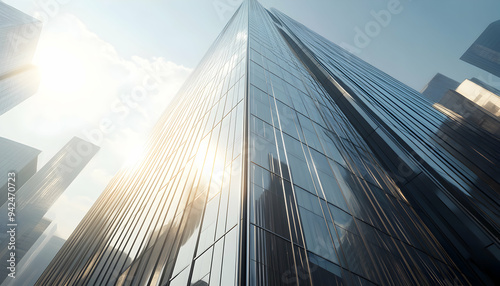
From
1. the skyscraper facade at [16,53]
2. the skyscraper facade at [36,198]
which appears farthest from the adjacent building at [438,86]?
the skyscraper facade at [36,198]

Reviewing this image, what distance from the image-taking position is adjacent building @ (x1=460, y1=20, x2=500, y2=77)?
5167 inches

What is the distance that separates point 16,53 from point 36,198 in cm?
10137

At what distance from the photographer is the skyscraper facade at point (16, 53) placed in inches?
3538

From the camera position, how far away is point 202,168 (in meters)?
11.2

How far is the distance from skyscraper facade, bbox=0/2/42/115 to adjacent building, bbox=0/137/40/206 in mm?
32587

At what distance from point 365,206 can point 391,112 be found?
17.8 m

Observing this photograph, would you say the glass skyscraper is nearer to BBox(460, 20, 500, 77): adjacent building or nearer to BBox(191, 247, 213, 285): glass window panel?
Answer: BBox(191, 247, 213, 285): glass window panel

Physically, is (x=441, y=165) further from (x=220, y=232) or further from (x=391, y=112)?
(x=220, y=232)

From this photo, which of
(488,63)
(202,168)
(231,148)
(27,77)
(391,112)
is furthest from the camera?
(488,63)

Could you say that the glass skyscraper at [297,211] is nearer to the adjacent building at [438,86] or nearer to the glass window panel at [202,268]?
the glass window panel at [202,268]

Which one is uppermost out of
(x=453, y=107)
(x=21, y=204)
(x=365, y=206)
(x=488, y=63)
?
(x=488, y=63)

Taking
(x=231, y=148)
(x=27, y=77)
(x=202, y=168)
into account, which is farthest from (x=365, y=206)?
(x=27, y=77)

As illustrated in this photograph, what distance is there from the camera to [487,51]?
136m

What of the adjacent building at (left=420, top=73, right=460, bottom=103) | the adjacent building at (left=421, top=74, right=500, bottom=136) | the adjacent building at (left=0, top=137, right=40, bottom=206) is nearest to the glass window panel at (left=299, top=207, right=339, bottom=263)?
the adjacent building at (left=421, top=74, right=500, bottom=136)
